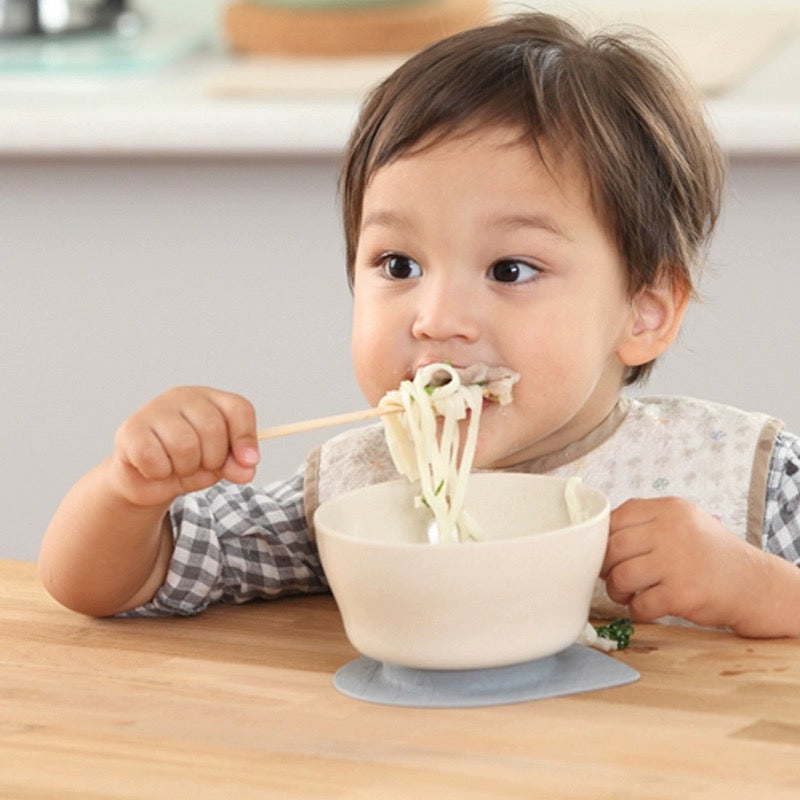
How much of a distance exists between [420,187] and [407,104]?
92 mm

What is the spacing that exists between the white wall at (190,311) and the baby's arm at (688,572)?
1293 mm

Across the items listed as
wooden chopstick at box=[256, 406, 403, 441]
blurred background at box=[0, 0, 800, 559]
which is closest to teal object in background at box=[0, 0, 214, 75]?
blurred background at box=[0, 0, 800, 559]

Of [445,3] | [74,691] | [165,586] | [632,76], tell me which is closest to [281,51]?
[445,3]

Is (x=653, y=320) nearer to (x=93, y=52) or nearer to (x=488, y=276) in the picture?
(x=488, y=276)

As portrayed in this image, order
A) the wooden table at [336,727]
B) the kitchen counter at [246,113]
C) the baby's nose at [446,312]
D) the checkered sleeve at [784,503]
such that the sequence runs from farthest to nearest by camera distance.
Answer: the kitchen counter at [246,113] < the checkered sleeve at [784,503] < the baby's nose at [446,312] < the wooden table at [336,727]

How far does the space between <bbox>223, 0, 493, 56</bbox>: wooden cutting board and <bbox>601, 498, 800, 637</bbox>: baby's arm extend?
1658 mm

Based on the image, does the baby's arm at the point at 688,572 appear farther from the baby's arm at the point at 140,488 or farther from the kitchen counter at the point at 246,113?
the kitchen counter at the point at 246,113

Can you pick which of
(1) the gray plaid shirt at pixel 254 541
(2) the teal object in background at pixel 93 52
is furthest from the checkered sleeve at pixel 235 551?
(2) the teal object in background at pixel 93 52

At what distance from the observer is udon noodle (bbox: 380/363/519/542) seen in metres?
1.09

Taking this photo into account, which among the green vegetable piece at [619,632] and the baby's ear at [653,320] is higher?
the baby's ear at [653,320]

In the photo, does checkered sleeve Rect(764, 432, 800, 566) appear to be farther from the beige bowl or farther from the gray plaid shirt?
the beige bowl

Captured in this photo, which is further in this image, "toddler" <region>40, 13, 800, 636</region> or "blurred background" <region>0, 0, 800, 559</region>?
"blurred background" <region>0, 0, 800, 559</region>

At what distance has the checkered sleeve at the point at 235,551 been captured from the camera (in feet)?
3.92

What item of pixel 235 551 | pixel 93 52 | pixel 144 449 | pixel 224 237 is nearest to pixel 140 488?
pixel 144 449
